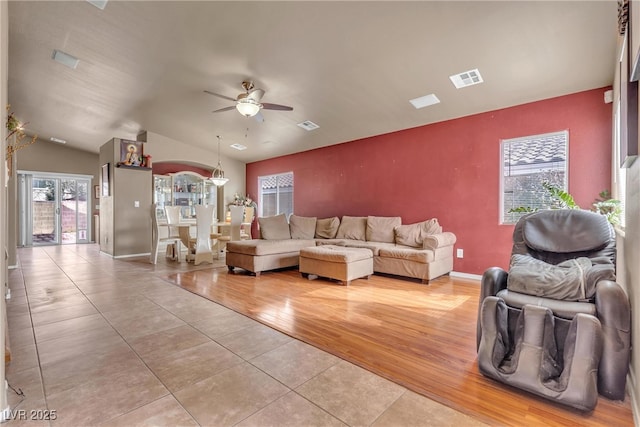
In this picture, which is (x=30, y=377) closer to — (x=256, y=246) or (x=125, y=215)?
(x=256, y=246)

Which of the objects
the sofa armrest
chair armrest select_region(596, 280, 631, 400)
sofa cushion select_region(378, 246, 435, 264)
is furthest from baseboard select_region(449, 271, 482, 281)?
chair armrest select_region(596, 280, 631, 400)

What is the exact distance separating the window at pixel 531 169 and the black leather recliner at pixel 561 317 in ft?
6.87

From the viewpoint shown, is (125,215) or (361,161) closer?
(361,161)

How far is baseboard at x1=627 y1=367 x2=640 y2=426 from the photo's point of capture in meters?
1.46

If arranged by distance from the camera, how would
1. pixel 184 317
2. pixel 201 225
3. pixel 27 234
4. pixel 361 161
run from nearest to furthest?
1. pixel 184 317
2. pixel 201 225
3. pixel 361 161
4. pixel 27 234

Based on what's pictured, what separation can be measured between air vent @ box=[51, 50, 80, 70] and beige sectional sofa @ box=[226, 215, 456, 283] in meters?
3.24

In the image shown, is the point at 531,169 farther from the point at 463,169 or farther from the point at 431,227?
the point at 431,227

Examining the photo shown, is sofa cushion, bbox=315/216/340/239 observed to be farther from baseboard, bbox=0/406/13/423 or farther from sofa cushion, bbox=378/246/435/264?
baseboard, bbox=0/406/13/423

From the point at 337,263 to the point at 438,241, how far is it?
1.44 meters

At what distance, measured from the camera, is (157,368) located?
194 centimetres

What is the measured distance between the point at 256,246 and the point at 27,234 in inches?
324

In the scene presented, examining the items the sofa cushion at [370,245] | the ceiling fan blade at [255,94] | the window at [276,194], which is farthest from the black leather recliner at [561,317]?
the window at [276,194]

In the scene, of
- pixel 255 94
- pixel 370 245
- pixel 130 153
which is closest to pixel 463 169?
pixel 370 245

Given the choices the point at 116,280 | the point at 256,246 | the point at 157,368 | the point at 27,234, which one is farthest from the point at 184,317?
the point at 27,234
